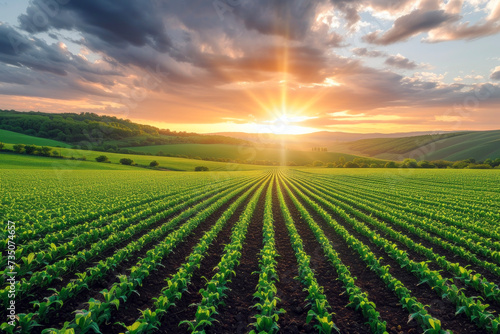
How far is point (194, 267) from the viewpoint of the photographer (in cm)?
987

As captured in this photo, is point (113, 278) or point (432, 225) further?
point (432, 225)

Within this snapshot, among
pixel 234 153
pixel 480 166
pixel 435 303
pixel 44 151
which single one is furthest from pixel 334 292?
pixel 234 153

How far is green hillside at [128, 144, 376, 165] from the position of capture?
512 ft

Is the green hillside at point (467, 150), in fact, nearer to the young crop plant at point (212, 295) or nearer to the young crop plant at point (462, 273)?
the young crop plant at point (462, 273)

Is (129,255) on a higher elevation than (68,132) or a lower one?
lower

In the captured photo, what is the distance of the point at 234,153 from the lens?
17288cm

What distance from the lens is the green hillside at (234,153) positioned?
15612 cm

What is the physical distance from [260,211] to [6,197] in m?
23.0

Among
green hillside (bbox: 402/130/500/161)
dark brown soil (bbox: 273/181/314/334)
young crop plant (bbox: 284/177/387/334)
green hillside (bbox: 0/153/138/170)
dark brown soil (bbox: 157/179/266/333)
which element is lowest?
dark brown soil (bbox: 273/181/314/334)

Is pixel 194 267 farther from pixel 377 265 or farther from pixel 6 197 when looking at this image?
pixel 6 197

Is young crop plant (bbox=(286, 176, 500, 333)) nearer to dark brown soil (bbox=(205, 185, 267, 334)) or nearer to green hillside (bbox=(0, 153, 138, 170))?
dark brown soil (bbox=(205, 185, 267, 334))

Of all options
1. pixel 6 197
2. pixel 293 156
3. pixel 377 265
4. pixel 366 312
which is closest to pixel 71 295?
pixel 366 312

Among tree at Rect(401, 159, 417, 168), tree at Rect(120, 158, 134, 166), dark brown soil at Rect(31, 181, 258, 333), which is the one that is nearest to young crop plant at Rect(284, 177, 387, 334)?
dark brown soil at Rect(31, 181, 258, 333)

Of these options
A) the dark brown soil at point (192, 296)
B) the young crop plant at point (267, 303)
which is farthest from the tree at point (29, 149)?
the young crop plant at point (267, 303)
